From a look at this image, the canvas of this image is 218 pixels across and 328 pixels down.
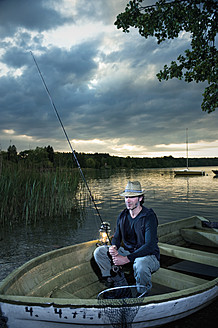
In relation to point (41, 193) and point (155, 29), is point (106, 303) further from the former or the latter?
point (155, 29)

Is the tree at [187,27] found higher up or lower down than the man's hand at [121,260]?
higher up

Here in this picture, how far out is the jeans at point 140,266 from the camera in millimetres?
3461

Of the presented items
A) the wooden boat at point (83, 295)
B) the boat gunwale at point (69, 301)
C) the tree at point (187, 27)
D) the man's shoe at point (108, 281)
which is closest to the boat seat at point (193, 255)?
the wooden boat at point (83, 295)

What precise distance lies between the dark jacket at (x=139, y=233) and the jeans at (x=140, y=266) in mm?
94

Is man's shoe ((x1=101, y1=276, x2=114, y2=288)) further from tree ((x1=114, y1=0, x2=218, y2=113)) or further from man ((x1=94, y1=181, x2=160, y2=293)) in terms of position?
tree ((x1=114, y1=0, x2=218, y2=113))

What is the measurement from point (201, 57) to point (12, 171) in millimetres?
8194

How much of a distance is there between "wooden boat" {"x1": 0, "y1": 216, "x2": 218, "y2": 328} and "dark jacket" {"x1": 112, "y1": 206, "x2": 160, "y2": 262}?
67cm

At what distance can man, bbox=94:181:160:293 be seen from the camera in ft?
11.6

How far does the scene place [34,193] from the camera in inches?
392

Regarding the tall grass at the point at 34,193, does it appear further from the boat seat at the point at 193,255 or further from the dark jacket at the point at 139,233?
the boat seat at the point at 193,255

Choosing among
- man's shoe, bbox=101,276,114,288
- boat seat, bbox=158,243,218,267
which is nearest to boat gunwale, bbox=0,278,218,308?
man's shoe, bbox=101,276,114,288

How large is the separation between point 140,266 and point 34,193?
731 centimetres

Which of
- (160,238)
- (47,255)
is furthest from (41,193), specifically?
(47,255)

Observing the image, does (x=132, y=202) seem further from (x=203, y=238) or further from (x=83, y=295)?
(x=203, y=238)
